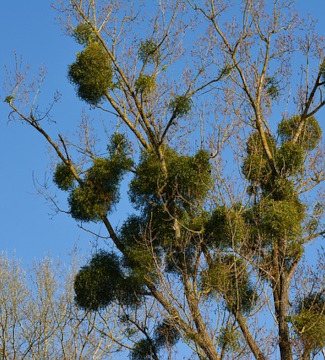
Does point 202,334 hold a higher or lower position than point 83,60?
lower

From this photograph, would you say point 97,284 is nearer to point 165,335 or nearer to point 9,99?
point 165,335

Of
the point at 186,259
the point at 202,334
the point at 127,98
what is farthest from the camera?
the point at 127,98

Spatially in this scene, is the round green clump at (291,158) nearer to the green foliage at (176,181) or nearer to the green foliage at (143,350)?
the green foliage at (176,181)

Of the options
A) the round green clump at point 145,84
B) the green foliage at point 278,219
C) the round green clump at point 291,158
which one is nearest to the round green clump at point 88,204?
the round green clump at point 145,84

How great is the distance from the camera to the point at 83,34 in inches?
475

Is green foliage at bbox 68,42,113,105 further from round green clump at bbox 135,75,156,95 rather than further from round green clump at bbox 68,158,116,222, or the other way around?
round green clump at bbox 68,158,116,222

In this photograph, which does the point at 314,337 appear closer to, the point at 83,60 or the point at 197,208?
the point at 197,208

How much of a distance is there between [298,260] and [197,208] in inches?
62.4

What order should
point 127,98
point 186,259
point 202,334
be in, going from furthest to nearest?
point 127,98 → point 186,259 → point 202,334

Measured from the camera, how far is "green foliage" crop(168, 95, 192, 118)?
38.8 feet

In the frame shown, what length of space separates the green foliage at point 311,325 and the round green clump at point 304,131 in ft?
8.15

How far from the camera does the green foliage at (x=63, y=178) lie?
1166cm

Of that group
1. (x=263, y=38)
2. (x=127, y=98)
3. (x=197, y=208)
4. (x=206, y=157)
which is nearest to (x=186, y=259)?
(x=197, y=208)

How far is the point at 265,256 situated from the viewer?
1105 cm
